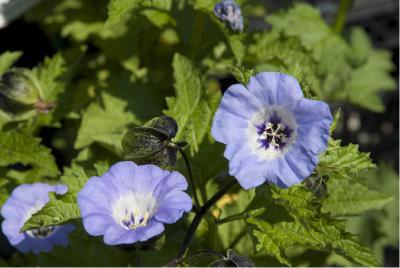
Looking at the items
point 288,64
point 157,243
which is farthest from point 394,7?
point 157,243

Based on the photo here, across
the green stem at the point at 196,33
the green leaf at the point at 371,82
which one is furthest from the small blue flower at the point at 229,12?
the green leaf at the point at 371,82

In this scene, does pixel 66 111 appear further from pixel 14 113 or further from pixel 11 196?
pixel 11 196

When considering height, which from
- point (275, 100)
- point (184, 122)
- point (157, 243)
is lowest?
point (157, 243)

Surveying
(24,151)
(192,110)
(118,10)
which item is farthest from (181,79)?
(24,151)

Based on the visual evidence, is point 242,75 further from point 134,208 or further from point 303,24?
point 303,24

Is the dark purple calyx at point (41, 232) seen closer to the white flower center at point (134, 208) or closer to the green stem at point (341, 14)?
the white flower center at point (134, 208)

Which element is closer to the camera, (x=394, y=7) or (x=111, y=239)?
(x=111, y=239)
